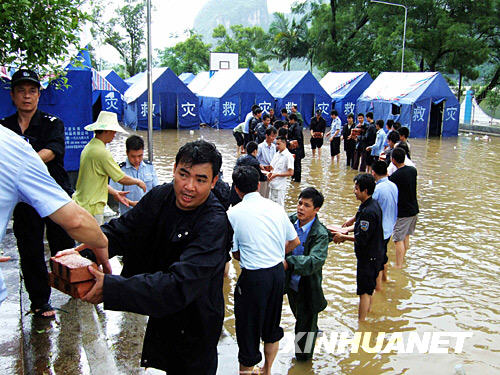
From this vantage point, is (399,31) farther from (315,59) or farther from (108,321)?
(108,321)

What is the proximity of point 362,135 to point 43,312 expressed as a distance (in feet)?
33.2

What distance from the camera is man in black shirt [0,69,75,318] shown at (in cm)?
382

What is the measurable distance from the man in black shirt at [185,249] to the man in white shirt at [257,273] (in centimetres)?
114

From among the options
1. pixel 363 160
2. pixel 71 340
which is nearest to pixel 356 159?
pixel 363 160

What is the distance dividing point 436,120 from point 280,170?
60.0ft

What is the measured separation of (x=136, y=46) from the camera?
141 feet

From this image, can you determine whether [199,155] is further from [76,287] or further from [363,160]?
[363,160]

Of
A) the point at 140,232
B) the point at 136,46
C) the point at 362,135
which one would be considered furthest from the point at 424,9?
the point at 140,232

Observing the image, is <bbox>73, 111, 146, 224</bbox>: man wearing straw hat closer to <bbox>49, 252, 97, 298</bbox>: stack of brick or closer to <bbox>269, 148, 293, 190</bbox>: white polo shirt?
<bbox>49, 252, 97, 298</bbox>: stack of brick

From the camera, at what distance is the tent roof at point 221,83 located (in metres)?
24.6

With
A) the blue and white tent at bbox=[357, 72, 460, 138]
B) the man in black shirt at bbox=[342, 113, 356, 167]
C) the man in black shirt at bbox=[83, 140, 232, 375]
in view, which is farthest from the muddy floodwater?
the blue and white tent at bbox=[357, 72, 460, 138]

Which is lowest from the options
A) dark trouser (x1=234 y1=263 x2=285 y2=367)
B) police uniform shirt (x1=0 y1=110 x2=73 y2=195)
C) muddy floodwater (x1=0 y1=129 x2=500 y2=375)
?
muddy floodwater (x1=0 y1=129 x2=500 y2=375)

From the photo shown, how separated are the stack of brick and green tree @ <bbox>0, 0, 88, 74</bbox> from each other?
3378mm

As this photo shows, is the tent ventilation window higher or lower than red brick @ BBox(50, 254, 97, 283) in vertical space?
higher
